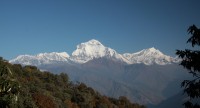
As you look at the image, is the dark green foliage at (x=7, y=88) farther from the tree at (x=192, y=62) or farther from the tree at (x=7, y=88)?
the tree at (x=192, y=62)

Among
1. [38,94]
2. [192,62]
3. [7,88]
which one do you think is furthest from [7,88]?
[38,94]

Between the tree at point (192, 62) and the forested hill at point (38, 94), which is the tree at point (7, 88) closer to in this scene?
the forested hill at point (38, 94)

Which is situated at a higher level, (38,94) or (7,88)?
(38,94)

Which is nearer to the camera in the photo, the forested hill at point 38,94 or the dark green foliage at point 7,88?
the dark green foliage at point 7,88

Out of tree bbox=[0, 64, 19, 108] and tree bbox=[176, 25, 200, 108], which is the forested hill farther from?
tree bbox=[176, 25, 200, 108]

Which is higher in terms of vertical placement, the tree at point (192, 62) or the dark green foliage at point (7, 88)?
the tree at point (192, 62)

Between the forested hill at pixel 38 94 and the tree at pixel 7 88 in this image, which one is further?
the forested hill at pixel 38 94

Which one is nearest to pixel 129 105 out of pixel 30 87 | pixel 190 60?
pixel 30 87

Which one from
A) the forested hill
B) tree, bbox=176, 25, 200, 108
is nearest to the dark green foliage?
the forested hill

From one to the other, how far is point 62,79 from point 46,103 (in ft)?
282

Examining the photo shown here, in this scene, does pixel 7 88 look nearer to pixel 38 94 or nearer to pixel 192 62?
pixel 192 62

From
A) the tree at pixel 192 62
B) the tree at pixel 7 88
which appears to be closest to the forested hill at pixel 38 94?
the tree at pixel 7 88

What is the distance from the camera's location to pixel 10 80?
19.0 m

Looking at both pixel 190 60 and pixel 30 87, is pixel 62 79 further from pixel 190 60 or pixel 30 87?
pixel 190 60
